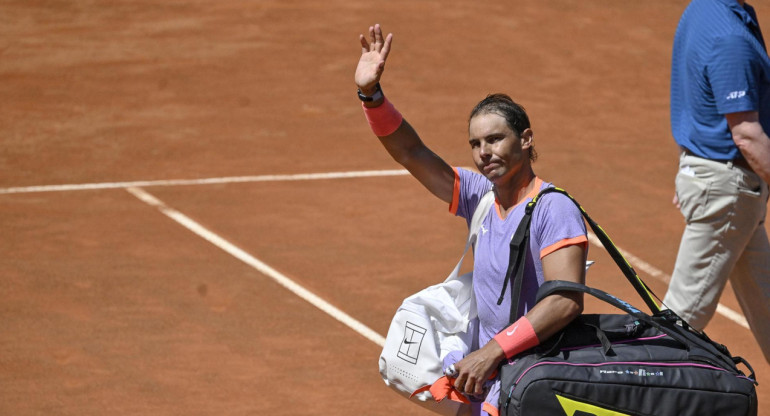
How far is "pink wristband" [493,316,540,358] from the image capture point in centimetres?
386

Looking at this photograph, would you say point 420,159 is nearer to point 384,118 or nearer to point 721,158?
point 384,118

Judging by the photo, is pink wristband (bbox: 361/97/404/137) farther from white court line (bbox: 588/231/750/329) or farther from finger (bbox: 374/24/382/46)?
white court line (bbox: 588/231/750/329)

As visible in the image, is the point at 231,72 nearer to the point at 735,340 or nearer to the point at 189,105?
the point at 189,105

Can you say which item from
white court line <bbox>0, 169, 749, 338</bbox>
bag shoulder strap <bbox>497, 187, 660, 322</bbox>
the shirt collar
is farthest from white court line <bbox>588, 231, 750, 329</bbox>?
bag shoulder strap <bbox>497, 187, 660, 322</bbox>

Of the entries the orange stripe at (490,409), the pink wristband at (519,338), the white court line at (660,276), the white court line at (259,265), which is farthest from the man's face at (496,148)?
the white court line at (660,276)

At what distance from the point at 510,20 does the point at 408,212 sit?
7717mm

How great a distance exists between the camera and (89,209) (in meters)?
10.1

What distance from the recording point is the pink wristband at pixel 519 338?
3.86 metres

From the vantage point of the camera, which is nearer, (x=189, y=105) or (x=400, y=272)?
(x=400, y=272)

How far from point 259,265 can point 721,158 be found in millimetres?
4207

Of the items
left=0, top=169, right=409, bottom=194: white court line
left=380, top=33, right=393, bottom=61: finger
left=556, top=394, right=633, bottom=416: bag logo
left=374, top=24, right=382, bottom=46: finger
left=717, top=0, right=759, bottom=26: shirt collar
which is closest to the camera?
left=556, top=394, right=633, bottom=416: bag logo

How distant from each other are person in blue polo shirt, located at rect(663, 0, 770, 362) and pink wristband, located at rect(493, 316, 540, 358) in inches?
85.6

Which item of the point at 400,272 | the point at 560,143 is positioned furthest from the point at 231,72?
the point at 400,272

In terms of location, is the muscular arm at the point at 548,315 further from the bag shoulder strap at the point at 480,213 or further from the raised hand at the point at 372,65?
the raised hand at the point at 372,65
